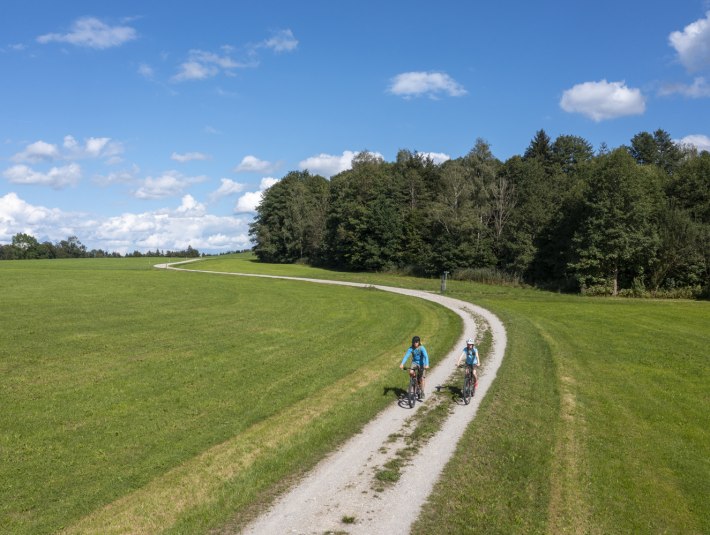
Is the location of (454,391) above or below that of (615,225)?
below

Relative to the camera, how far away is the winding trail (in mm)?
8461

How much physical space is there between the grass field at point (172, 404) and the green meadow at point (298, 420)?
0.21 ft

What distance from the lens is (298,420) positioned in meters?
13.9

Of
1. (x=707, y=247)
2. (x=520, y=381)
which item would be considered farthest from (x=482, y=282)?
(x=520, y=381)

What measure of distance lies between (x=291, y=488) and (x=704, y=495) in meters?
9.30

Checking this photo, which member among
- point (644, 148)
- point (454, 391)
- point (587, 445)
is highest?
point (644, 148)

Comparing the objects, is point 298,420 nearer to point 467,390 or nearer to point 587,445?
point 467,390

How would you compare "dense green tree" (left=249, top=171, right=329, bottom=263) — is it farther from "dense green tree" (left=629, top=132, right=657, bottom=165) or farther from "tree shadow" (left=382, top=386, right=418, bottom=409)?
"tree shadow" (left=382, top=386, right=418, bottom=409)

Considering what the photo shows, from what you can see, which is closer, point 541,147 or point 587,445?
point 587,445

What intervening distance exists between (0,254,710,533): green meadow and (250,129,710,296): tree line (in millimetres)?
24793

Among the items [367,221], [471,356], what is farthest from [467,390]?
[367,221]

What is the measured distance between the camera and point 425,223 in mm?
80000

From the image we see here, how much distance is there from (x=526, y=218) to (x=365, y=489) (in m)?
62.2

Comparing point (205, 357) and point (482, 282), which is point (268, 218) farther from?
point (205, 357)
